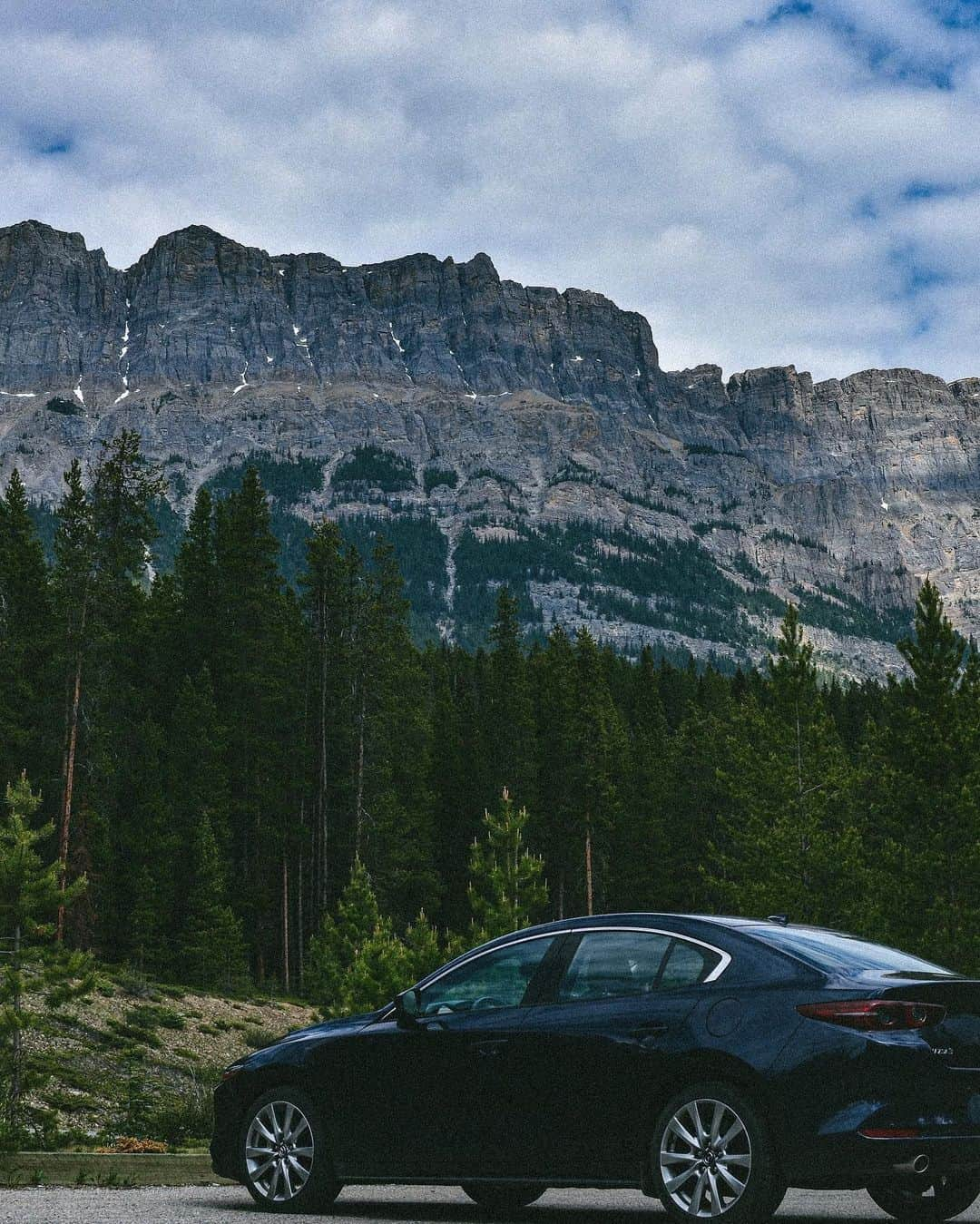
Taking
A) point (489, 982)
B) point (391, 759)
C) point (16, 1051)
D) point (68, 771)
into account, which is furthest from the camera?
point (391, 759)

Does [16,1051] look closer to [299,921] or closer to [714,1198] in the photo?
[714,1198]

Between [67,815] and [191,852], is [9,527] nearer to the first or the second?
[191,852]

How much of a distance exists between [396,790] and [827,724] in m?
25.0

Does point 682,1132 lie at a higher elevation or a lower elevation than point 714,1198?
higher

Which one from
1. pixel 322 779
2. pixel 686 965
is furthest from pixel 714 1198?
pixel 322 779

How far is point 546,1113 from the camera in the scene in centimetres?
761

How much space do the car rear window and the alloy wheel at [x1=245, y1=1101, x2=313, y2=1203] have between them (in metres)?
2.97

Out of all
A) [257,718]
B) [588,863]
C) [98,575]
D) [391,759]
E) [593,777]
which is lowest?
[588,863]

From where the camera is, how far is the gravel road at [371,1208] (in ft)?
25.7

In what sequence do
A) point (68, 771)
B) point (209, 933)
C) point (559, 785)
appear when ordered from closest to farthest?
point (68, 771), point (209, 933), point (559, 785)

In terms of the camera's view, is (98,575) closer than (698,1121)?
No

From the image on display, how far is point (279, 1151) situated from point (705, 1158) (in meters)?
2.74

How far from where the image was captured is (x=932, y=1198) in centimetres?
800

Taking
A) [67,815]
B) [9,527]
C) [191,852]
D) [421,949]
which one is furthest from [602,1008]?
[9,527]
